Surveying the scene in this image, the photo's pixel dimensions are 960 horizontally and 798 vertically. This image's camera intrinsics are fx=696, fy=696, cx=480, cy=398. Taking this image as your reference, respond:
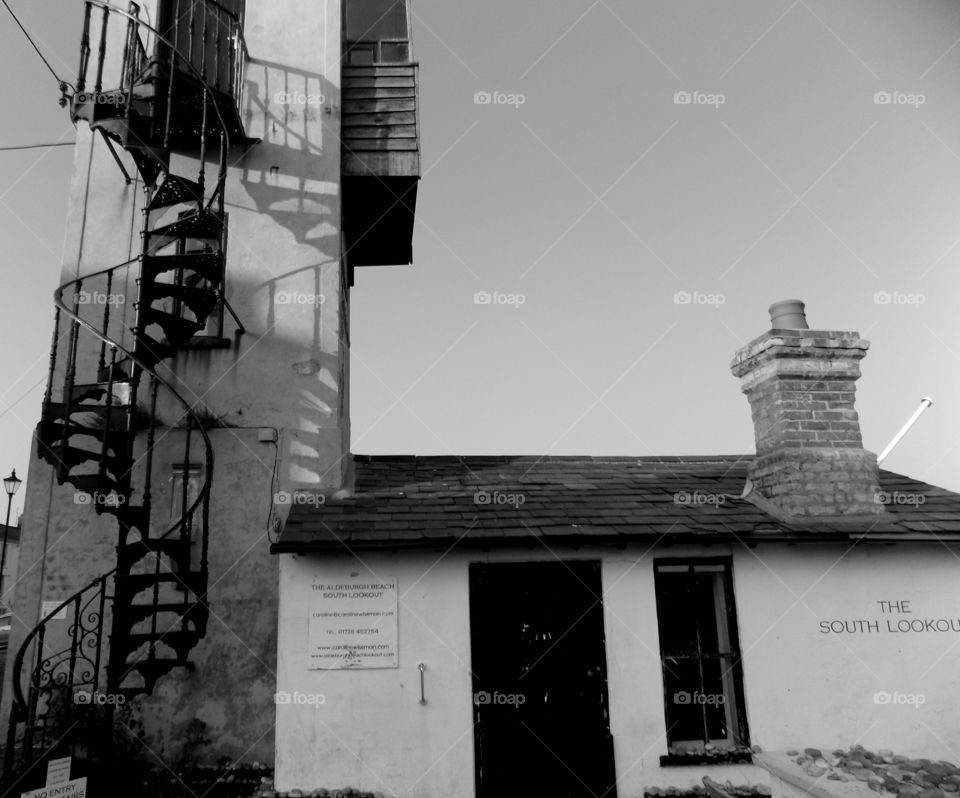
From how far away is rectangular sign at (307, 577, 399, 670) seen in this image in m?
5.97

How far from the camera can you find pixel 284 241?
8195 millimetres

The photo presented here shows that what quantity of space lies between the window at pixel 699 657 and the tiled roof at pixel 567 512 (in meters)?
0.48

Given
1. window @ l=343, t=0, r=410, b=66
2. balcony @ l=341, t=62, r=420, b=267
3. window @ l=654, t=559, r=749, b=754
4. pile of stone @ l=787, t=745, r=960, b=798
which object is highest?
window @ l=343, t=0, r=410, b=66

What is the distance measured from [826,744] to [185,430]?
6736 mm

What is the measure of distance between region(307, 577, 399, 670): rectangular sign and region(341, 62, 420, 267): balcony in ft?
16.9

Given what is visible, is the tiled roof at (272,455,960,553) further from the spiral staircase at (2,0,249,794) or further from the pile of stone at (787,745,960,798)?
the pile of stone at (787,745,960,798)

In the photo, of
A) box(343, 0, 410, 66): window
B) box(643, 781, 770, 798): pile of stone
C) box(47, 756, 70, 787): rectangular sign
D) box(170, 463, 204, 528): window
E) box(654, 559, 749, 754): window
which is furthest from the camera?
box(343, 0, 410, 66): window

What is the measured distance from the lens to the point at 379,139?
8.91m

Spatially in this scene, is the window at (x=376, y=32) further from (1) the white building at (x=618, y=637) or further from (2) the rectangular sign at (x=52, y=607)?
(2) the rectangular sign at (x=52, y=607)

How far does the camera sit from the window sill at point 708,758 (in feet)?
19.2

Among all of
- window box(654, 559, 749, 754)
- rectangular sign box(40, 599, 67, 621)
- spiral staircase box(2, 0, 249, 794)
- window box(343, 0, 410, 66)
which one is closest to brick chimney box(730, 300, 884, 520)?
window box(654, 559, 749, 754)

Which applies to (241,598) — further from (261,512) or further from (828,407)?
(828,407)

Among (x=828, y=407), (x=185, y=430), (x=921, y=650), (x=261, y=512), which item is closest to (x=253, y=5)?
(x=185, y=430)

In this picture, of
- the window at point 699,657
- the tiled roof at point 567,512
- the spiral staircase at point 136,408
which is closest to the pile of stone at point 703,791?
the window at point 699,657
